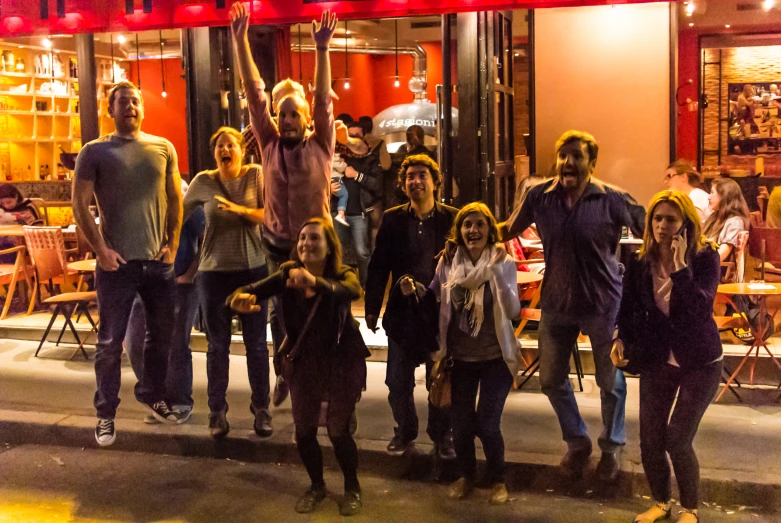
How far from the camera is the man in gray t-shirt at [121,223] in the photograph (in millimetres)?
5262

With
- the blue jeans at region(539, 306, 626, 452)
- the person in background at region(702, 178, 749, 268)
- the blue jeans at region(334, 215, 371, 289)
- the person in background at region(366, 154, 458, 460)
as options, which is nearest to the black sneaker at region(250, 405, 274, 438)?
the person in background at region(366, 154, 458, 460)

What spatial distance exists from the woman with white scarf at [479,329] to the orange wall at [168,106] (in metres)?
9.67

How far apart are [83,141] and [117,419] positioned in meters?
3.38

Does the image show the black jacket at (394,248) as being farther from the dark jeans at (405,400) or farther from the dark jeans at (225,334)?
the dark jeans at (225,334)

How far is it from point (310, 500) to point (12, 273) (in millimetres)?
6249

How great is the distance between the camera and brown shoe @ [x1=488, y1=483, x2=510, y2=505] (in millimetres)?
4748

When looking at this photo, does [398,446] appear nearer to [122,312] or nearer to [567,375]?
[567,375]

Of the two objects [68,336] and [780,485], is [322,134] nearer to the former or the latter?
[780,485]

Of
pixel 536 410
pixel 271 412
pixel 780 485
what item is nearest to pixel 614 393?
pixel 780 485

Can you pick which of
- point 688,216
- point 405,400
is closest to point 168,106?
point 405,400

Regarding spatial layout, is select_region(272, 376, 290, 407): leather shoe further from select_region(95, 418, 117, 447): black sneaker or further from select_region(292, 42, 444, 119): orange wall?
select_region(292, 42, 444, 119): orange wall

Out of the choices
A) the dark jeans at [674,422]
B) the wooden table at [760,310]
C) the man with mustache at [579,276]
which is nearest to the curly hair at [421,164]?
the man with mustache at [579,276]

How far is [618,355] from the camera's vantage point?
436 centimetres

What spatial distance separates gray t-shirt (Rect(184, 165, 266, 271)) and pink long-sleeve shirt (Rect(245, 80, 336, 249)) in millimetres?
316
